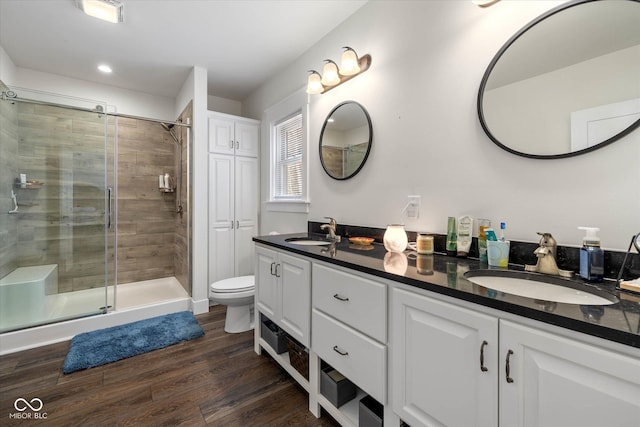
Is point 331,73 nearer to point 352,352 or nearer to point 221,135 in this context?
point 221,135

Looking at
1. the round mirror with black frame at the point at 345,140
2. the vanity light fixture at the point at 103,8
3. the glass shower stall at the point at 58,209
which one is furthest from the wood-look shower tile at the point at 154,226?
the round mirror with black frame at the point at 345,140

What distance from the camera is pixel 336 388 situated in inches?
51.7

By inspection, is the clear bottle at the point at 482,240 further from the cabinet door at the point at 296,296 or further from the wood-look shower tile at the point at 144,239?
the wood-look shower tile at the point at 144,239

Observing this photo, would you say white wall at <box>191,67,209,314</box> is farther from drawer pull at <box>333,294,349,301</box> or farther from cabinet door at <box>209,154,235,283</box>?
drawer pull at <box>333,294,349,301</box>

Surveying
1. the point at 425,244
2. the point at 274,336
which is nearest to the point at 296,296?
the point at 274,336

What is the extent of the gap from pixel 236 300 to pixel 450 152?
1.93m

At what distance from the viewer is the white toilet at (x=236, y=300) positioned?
2240 millimetres

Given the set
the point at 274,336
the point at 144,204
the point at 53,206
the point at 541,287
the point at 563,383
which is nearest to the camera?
the point at 563,383

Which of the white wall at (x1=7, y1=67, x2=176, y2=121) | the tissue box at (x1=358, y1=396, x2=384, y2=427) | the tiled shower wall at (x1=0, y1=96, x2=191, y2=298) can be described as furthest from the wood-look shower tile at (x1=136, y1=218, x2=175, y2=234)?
the tissue box at (x1=358, y1=396, x2=384, y2=427)

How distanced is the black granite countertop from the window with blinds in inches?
53.8

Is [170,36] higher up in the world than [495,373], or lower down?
higher up

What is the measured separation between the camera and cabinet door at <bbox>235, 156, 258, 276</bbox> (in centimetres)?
312

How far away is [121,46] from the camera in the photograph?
2379 mm

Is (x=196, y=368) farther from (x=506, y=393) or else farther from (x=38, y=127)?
(x=38, y=127)
